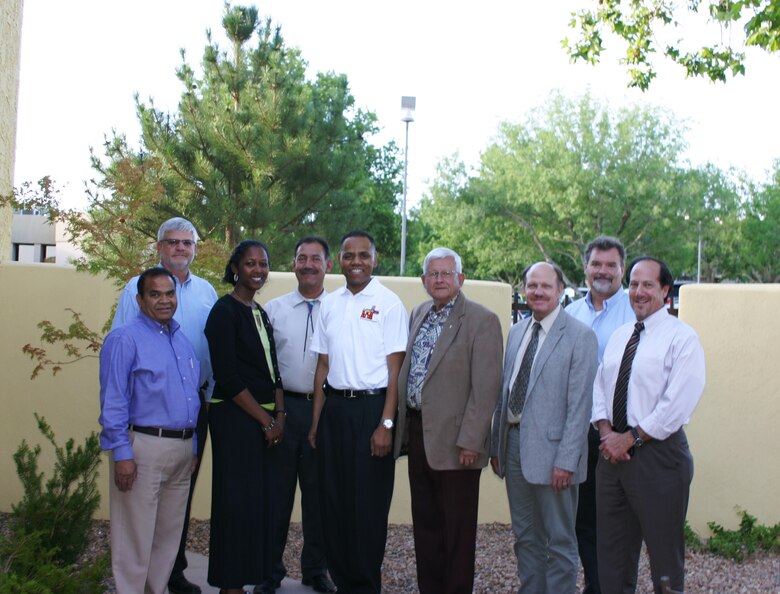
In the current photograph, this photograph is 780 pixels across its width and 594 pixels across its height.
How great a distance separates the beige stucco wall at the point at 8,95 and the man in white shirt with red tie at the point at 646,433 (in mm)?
5351

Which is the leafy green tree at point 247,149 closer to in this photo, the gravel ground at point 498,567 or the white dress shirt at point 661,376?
the gravel ground at point 498,567

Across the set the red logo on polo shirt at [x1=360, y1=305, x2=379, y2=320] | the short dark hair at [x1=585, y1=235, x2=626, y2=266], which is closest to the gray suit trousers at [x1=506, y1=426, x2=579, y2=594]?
the red logo on polo shirt at [x1=360, y1=305, x2=379, y2=320]

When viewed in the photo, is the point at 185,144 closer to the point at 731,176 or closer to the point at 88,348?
the point at 88,348

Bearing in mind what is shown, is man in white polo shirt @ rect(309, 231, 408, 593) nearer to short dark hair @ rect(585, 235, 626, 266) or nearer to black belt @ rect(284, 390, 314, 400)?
black belt @ rect(284, 390, 314, 400)

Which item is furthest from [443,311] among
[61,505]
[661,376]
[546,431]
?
[61,505]

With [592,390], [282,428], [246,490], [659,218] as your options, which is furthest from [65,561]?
[659,218]

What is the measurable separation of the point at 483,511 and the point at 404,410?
2.50 metres

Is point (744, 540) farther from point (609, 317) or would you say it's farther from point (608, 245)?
point (608, 245)

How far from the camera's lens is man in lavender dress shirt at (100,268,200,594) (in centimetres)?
432

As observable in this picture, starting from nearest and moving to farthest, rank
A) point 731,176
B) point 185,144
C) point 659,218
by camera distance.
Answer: point 185,144
point 659,218
point 731,176

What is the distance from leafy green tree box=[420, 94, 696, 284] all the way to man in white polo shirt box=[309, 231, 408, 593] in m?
33.4

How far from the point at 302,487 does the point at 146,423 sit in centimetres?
151

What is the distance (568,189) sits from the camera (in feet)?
123

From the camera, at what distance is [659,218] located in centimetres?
3778
